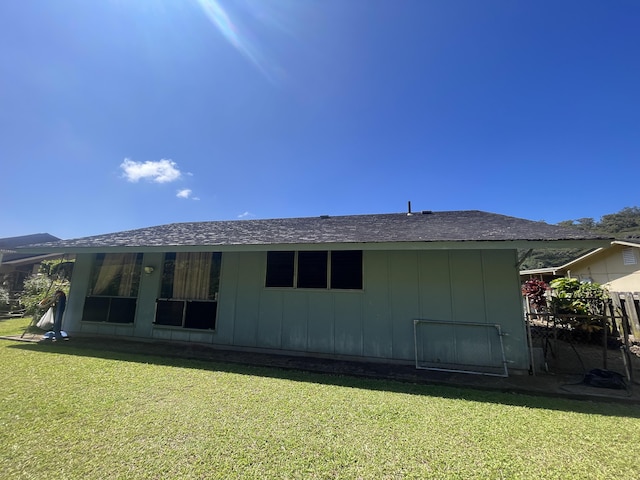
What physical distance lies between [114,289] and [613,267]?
1788cm

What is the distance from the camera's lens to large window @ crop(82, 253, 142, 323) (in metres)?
7.22

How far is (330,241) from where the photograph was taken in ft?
18.0

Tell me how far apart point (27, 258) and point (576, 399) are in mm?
22748

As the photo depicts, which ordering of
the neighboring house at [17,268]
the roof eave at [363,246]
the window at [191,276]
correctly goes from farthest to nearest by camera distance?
the neighboring house at [17,268]
the window at [191,276]
the roof eave at [363,246]

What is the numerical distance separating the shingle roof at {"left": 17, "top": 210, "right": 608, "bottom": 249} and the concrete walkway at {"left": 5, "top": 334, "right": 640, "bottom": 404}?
229cm

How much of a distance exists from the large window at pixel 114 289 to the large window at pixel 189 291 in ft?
2.90

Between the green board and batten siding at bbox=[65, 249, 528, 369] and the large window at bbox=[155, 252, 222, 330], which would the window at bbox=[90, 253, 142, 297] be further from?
the green board and batten siding at bbox=[65, 249, 528, 369]

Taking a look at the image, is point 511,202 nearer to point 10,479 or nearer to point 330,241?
point 330,241

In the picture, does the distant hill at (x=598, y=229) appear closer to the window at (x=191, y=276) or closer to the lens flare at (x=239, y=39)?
the lens flare at (x=239, y=39)

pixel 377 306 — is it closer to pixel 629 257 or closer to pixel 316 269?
pixel 316 269

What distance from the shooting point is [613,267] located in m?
11.1

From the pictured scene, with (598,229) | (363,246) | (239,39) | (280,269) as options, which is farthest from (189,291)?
(598,229)

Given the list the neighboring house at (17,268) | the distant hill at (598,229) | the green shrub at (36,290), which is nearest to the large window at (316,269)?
the green shrub at (36,290)

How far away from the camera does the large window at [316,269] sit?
19.5ft
